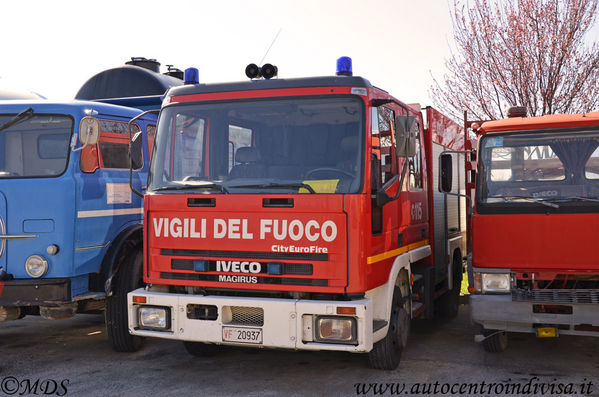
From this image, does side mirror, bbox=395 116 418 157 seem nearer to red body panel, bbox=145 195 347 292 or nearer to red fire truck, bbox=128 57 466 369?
red fire truck, bbox=128 57 466 369

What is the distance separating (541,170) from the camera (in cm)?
629

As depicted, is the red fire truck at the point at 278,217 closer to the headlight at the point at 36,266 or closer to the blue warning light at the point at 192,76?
the blue warning light at the point at 192,76

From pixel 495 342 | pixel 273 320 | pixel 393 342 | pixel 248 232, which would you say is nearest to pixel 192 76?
pixel 248 232

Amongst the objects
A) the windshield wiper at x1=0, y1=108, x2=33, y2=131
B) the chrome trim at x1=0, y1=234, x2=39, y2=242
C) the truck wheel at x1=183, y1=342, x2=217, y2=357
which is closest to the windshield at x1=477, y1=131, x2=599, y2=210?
the truck wheel at x1=183, y1=342, x2=217, y2=357

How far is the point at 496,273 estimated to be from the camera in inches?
244

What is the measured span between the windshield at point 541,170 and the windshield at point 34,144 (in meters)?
4.18

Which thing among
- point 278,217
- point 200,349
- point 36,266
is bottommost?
point 200,349

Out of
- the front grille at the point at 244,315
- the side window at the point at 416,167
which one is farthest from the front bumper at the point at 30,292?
the side window at the point at 416,167

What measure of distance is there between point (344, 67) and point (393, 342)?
2.54 m

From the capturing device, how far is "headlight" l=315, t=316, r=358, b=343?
511 cm

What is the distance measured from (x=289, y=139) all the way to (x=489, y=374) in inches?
114

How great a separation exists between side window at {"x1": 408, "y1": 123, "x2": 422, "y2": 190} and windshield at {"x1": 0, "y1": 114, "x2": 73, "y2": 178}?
3441 mm

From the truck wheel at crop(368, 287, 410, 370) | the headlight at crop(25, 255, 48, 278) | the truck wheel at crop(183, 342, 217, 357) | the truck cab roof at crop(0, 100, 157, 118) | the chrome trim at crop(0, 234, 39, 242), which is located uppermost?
the truck cab roof at crop(0, 100, 157, 118)

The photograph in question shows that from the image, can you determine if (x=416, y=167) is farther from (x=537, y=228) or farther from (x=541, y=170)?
(x=537, y=228)
